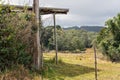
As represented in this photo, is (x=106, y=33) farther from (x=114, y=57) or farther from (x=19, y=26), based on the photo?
(x=19, y=26)

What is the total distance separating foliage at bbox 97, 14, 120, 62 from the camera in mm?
32650

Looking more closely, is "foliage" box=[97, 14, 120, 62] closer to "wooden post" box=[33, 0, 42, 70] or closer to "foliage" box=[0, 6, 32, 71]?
"wooden post" box=[33, 0, 42, 70]

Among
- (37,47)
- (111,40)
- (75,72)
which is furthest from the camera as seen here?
(111,40)

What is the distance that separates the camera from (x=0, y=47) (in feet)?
39.2

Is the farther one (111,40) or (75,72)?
(111,40)

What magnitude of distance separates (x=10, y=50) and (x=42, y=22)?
3.42m

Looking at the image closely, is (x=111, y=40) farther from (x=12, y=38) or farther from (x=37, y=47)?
(x=12, y=38)

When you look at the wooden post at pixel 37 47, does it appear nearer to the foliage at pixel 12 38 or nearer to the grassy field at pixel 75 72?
the grassy field at pixel 75 72

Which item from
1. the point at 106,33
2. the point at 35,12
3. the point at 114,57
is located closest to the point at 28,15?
the point at 35,12

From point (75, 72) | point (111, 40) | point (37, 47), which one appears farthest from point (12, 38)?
point (111, 40)

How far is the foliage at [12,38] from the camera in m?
12.1

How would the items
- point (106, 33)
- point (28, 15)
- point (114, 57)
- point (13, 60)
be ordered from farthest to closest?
point (106, 33) → point (114, 57) → point (28, 15) → point (13, 60)

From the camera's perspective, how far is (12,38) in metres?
12.2

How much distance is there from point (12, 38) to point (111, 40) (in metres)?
23.2
